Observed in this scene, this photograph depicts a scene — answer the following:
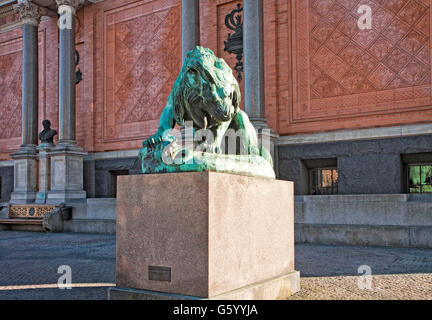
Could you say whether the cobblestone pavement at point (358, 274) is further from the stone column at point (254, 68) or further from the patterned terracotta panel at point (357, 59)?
the patterned terracotta panel at point (357, 59)

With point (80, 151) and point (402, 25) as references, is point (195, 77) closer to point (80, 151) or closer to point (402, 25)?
point (402, 25)

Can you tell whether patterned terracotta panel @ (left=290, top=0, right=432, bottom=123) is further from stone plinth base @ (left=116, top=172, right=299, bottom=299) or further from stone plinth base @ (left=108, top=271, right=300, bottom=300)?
stone plinth base @ (left=116, top=172, right=299, bottom=299)

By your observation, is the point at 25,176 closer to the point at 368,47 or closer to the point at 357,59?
the point at 357,59

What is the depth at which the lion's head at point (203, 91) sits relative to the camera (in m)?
3.61

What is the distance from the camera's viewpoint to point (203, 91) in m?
3.63

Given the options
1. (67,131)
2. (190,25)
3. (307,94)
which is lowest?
(67,131)

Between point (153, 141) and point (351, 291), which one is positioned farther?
point (351, 291)

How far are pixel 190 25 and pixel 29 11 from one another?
7.64 metres

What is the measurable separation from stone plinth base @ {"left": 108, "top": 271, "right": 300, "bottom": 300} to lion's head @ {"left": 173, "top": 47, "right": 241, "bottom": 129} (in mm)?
1453

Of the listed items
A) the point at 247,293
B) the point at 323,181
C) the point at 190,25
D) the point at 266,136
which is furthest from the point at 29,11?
the point at 247,293

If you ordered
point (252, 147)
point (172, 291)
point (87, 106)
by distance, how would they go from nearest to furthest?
point (172, 291) < point (252, 147) < point (87, 106)

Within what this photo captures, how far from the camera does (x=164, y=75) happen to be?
1532cm
